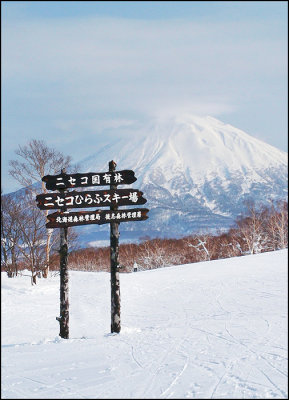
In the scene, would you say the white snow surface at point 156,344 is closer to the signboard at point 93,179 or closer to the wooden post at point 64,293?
the wooden post at point 64,293

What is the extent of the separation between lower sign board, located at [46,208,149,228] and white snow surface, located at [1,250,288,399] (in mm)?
3159

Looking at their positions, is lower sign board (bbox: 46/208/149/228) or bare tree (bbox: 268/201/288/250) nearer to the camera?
lower sign board (bbox: 46/208/149/228)

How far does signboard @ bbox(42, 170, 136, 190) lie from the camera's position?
1246 cm

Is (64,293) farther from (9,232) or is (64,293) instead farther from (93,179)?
(9,232)

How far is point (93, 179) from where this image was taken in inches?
492

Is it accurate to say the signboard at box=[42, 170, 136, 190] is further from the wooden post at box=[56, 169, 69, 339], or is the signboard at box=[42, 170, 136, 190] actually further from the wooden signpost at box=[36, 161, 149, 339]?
the wooden post at box=[56, 169, 69, 339]

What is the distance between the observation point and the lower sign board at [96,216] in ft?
40.7

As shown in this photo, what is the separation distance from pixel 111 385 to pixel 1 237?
74.4ft

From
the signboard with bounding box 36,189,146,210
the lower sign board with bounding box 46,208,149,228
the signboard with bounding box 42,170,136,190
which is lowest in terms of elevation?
the lower sign board with bounding box 46,208,149,228

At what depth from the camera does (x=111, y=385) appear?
22.6ft

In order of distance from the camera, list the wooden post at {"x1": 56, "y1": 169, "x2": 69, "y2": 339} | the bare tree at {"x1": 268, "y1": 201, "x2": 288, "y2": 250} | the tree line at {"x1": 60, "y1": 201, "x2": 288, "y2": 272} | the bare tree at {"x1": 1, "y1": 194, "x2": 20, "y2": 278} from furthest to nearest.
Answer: the tree line at {"x1": 60, "y1": 201, "x2": 288, "y2": 272}
the bare tree at {"x1": 268, "y1": 201, "x2": 288, "y2": 250}
the bare tree at {"x1": 1, "y1": 194, "x2": 20, "y2": 278}
the wooden post at {"x1": 56, "y1": 169, "x2": 69, "y2": 339}

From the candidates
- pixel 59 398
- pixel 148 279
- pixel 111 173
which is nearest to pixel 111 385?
pixel 59 398

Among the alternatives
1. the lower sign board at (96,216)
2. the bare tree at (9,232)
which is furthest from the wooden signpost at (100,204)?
the bare tree at (9,232)

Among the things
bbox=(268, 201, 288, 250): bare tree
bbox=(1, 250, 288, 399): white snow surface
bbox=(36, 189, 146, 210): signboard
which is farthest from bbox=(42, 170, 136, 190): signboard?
bbox=(268, 201, 288, 250): bare tree
